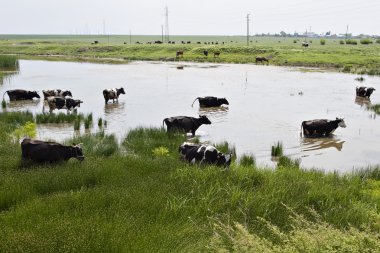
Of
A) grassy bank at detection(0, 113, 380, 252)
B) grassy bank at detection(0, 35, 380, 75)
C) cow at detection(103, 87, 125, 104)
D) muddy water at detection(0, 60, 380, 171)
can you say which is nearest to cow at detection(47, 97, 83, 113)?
muddy water at detection(0, 60, 380, 171)

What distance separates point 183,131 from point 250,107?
26.3ft

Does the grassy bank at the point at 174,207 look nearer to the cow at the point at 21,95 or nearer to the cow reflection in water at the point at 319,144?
the cow reflection in water at the point at 319,144

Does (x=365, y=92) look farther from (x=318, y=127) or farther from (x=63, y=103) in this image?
(x=63, y=103)

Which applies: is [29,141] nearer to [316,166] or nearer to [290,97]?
[316,166]

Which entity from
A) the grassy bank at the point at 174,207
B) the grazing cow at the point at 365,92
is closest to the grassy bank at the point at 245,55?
the grazing cow at the point at 365,92

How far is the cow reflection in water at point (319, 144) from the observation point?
47.1ft

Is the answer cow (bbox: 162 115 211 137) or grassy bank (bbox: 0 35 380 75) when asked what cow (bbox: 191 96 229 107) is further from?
grassy bank (bbox: 0 35 380 75)

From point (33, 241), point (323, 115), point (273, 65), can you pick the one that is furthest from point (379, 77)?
point (33, 241)

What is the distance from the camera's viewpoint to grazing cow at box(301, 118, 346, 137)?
15742 millimetres

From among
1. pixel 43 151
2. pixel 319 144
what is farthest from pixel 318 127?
pixel 43 151

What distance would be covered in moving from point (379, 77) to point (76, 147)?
110 feet

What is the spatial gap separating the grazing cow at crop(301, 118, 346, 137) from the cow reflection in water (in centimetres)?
43

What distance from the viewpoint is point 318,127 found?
1584cm

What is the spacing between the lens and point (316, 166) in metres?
12.2
